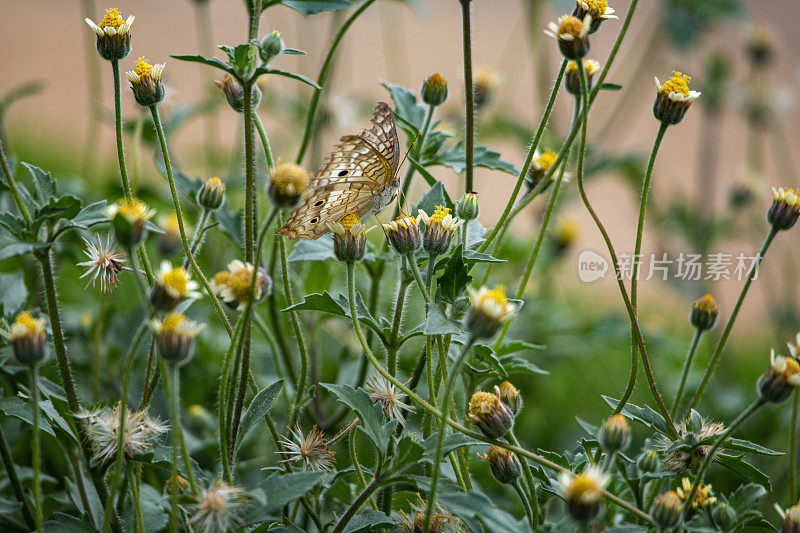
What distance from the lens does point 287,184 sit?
760mm

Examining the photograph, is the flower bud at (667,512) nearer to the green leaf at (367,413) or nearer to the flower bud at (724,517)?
the flower bud at (724,517)

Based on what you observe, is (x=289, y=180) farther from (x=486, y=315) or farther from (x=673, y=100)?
(x=673, y=100)

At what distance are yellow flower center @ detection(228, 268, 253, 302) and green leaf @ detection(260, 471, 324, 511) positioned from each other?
0.18 meters

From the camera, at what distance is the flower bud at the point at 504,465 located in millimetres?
810

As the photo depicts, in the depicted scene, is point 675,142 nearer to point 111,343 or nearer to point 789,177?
point 789,177

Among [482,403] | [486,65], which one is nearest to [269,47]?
[482,403]

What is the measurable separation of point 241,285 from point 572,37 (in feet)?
1.50

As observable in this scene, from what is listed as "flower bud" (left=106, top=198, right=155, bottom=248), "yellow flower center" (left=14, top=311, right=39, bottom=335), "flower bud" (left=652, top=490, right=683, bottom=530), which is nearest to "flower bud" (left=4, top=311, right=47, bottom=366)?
"yellow flower center" (left=14, top=311, right=39, bottom=335)

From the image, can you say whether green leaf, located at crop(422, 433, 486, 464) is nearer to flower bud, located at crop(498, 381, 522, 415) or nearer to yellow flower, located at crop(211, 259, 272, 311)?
flower bud, located at crop(498, 381, 522, 415)

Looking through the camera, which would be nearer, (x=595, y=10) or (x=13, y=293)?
(x=595, y=10)

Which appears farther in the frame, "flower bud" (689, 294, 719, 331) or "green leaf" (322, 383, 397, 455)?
"flower bud" (689, 294, 719, 331)

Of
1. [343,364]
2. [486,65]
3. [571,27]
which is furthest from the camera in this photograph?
[486,65]

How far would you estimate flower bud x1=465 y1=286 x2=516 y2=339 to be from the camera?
714 mm

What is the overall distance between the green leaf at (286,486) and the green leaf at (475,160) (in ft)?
1.54
